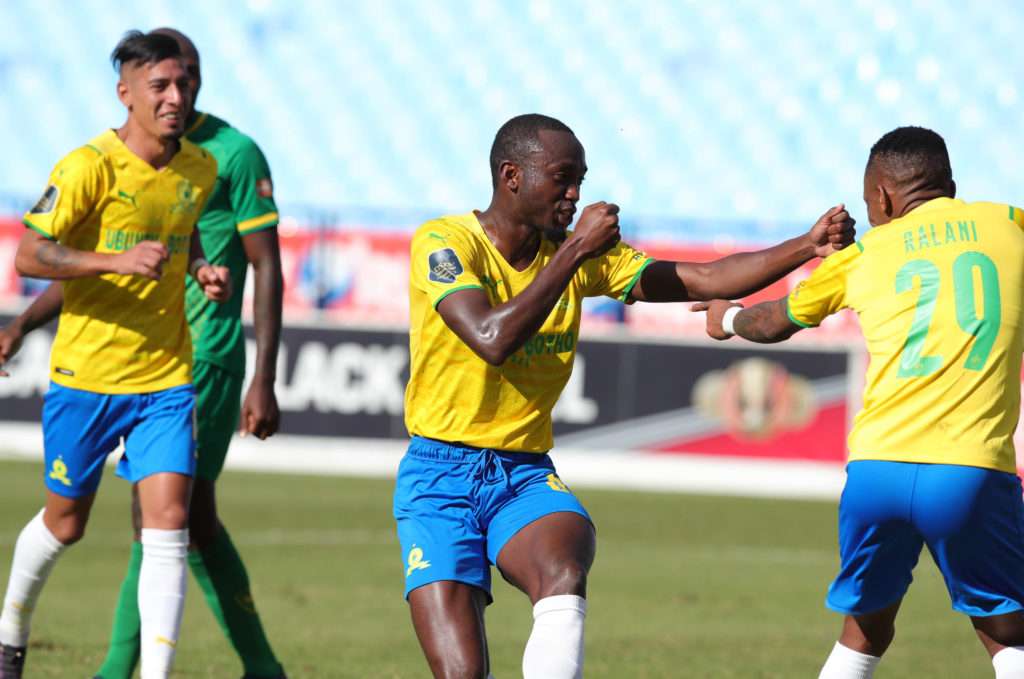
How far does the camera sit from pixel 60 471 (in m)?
4.57

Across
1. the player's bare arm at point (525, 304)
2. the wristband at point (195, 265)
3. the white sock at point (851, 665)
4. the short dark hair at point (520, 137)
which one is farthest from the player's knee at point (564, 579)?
the wristband at point (195, 265)

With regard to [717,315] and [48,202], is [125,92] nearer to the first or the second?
[48,202]

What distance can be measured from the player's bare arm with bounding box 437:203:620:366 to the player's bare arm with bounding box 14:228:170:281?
109 centimetres

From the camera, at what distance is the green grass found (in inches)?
226

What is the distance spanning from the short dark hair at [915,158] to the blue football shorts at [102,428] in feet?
8.17

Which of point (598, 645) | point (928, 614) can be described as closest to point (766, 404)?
point (928, 614)

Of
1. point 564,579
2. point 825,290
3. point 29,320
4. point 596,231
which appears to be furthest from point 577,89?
point 564,579

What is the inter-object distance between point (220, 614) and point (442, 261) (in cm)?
212

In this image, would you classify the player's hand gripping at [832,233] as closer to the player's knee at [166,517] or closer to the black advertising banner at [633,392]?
the player's knee at [166,517]

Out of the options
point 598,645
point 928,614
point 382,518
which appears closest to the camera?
point 598,645

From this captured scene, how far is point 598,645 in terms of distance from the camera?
244 inches

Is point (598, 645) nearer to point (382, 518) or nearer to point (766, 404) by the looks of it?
point (382, 518)

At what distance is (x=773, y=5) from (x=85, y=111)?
11464 millimetres

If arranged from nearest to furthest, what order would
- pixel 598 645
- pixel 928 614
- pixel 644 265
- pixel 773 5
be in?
pixel 644 265 → pixel 598 645 → pixel 928 614 → pixel 773 5
